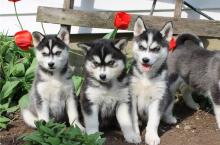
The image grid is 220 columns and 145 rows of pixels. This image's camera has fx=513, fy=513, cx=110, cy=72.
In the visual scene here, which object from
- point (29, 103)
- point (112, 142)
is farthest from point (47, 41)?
point (112, 142)

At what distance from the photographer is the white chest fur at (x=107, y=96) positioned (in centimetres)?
612

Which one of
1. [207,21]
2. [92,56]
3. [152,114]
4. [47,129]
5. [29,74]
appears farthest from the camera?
[207,21]

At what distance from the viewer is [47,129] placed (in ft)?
17.4

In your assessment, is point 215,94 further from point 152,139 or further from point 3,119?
point 3,119

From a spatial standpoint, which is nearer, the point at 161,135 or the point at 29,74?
the point at 161,135

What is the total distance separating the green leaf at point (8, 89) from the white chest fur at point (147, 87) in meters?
1.71

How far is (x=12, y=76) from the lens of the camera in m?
7.28

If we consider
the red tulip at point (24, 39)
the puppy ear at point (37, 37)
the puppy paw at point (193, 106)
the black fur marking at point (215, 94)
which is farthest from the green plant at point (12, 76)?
the black fur marking at point (215, 94)

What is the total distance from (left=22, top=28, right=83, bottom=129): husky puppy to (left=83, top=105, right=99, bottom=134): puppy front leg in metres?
0.19

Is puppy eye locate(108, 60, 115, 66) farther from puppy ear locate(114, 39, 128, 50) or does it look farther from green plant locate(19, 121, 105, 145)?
green plant locate(19, 121, 105, 145)

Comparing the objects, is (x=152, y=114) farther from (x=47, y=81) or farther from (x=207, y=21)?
(x=207, y=21)

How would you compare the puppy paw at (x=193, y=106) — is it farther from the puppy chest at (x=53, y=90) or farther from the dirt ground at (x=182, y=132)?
the puppy chest at (x=53, y=90)

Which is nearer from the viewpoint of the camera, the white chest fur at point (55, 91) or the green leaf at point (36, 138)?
the green leaf at point (36, 138)

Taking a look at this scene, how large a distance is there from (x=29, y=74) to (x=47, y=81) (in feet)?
3.45
